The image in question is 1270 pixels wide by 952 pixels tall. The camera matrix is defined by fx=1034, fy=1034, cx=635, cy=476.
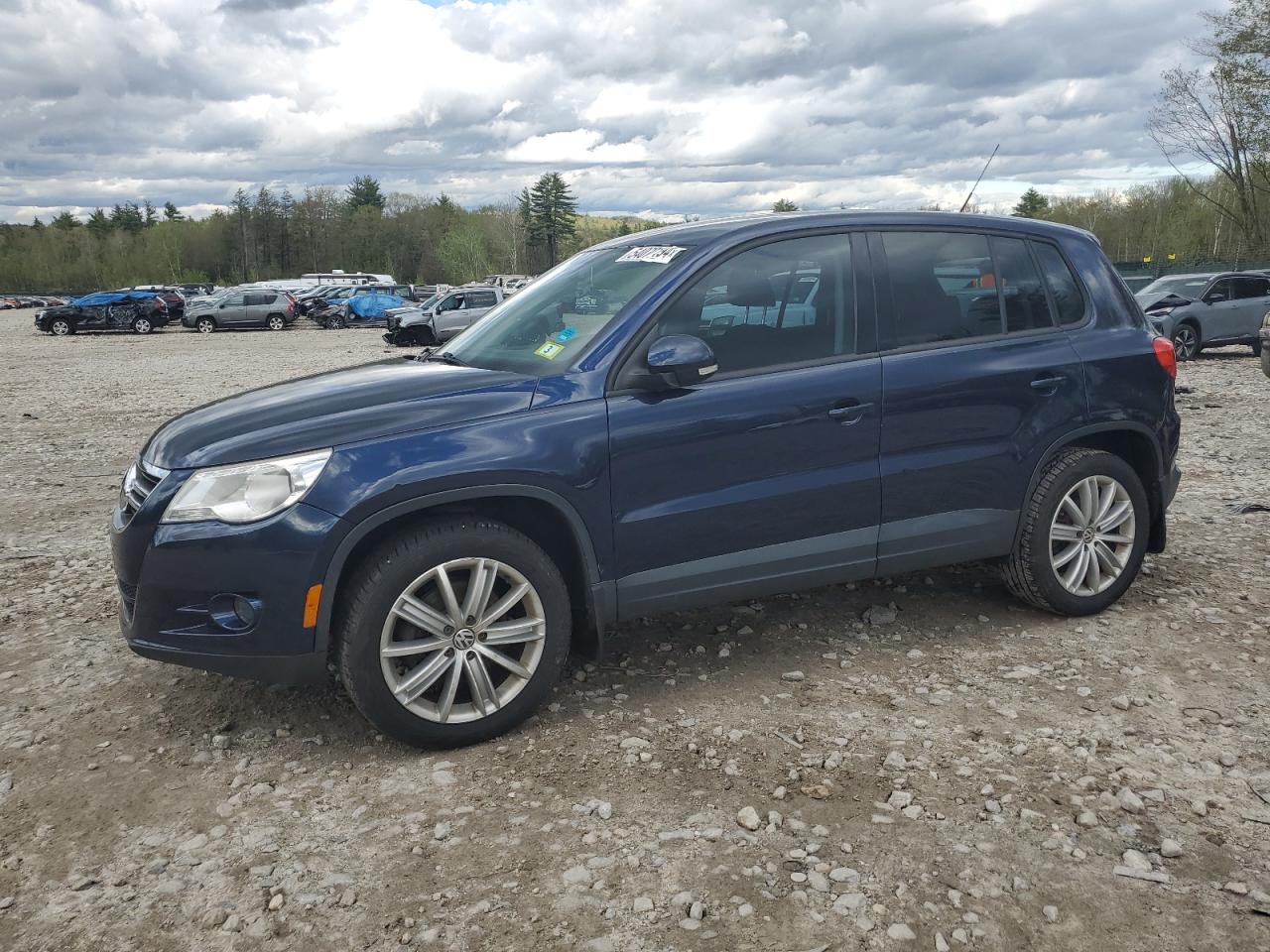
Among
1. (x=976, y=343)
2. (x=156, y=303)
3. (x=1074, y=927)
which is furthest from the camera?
(x=156, y=303)

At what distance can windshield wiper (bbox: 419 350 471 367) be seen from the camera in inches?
170

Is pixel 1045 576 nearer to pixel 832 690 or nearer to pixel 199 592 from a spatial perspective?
pixel 832 690

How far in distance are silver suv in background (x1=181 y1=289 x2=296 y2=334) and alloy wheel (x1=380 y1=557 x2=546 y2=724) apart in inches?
1540

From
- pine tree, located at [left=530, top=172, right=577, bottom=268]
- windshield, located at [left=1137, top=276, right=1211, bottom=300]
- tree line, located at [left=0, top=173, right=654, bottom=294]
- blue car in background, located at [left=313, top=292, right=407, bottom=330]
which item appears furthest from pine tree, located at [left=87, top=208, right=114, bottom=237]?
windshield, located at [left=1137, top=276, right=1211, bottom=300]

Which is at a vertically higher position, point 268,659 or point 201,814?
point 268,659

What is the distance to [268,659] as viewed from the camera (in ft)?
11.3

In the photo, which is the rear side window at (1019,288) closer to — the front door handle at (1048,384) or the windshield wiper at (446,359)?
the front door handle at (1048,384)

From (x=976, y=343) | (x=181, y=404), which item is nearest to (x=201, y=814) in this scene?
(x=976, y=343)

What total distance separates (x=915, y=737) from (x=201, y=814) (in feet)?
7.99

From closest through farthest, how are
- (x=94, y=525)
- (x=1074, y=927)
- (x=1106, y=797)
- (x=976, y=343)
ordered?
(x=1074, y=927)
(x=1106, y=797)
(x=976, y=343)
(x=94, y=525)

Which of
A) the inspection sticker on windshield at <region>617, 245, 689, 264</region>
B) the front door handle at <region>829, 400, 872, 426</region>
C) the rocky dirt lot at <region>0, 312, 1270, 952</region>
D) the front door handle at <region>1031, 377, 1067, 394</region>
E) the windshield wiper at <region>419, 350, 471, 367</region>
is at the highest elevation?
the inspection sticker on windshield at <region>617, 245, 689, 264</region>

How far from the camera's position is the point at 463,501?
12.0ft

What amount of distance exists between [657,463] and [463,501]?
2.36 feet

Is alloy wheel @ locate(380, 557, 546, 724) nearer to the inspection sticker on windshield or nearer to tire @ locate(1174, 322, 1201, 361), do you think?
the inspection sticker on windshield
